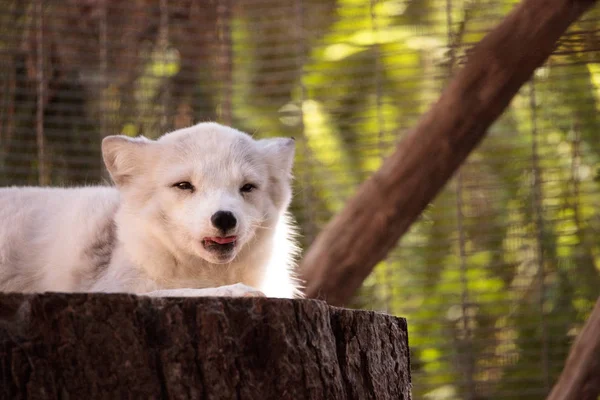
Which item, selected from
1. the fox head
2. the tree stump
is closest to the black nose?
the fox head

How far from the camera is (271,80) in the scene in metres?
4.98

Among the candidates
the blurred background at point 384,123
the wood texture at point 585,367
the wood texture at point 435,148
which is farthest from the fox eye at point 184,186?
the blurred background at point 384,123

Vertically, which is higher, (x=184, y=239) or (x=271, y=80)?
(x=271, y=80)

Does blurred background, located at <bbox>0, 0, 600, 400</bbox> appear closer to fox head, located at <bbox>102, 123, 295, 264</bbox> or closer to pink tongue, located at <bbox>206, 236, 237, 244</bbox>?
fox head, located at <bbox>102, 123, 295, 264</bbox>

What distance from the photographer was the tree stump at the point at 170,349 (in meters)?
1.44

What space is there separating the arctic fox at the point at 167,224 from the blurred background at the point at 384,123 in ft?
5.98

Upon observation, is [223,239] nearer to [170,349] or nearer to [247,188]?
[247,188]

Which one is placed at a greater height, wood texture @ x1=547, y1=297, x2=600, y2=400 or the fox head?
the fox head

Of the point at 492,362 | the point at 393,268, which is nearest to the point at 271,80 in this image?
the point at 393,268

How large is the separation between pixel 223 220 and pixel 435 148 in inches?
63.6

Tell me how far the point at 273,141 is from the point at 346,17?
2.16 metres

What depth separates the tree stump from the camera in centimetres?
144

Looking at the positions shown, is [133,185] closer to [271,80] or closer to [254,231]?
[254,231]

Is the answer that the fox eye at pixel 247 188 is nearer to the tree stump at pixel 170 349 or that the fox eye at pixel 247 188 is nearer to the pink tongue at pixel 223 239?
the pink tongue at pixel 223 239
